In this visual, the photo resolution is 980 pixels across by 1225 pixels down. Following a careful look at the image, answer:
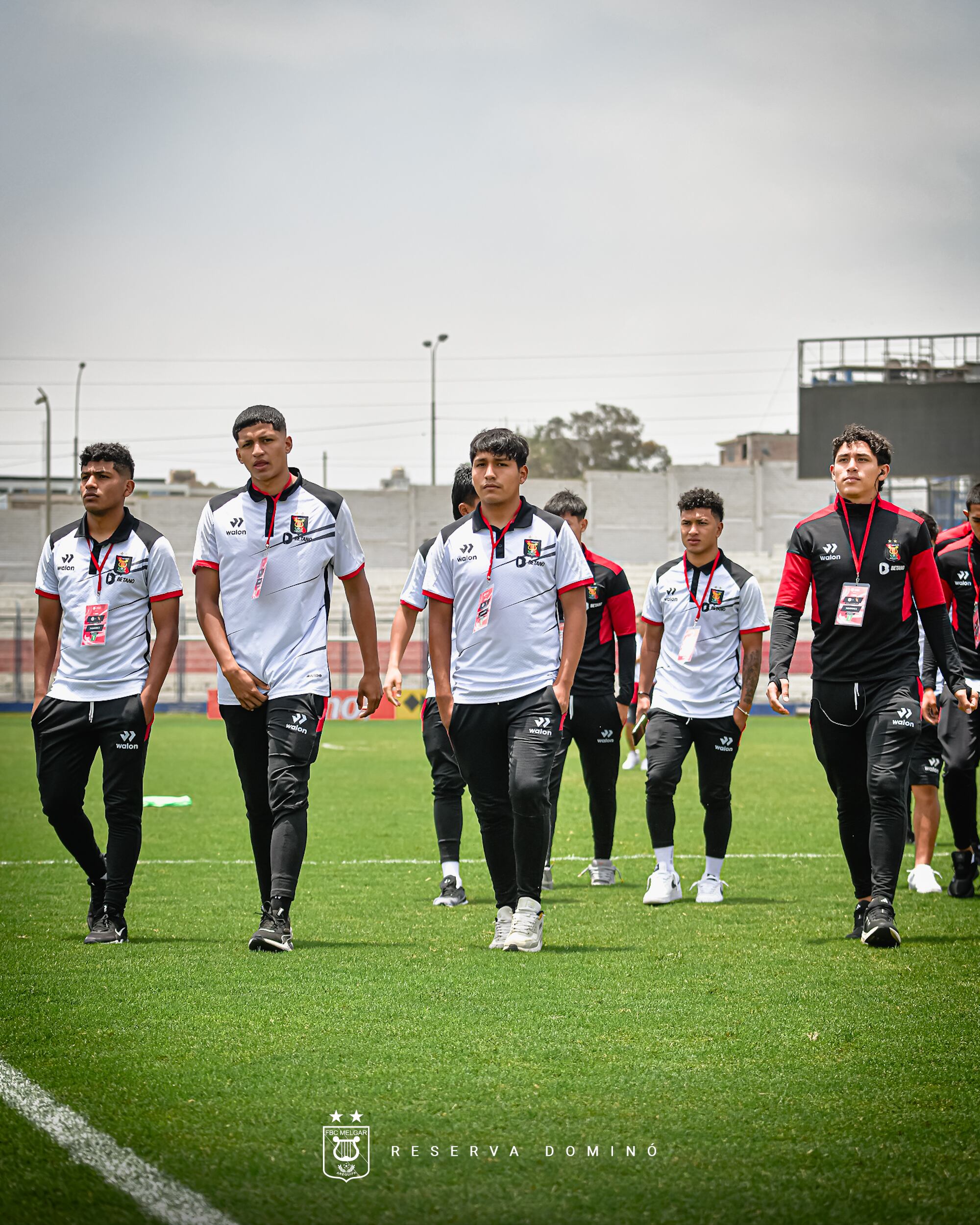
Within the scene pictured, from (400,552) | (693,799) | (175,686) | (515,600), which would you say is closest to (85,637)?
(515,600)

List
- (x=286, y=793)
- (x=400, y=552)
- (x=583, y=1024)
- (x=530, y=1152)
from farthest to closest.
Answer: (x=400, y=552)
(x=286, y=793)
(x=583, y=1024)
(x=530, y=1152)

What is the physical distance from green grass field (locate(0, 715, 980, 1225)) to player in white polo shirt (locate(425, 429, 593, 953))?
0.50m

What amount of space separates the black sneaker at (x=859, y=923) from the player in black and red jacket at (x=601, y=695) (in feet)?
7.27

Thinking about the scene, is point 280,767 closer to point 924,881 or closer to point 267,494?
point 267,494

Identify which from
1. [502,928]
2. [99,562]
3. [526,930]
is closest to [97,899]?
[99,562]

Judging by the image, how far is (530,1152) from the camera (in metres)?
3.37

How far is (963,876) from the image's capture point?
804 centimetres

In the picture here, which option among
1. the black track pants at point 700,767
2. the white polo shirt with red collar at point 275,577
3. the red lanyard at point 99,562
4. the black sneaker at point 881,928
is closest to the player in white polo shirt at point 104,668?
Answer: the red lanyard at point 99,562

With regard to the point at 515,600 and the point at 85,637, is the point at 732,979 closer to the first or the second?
the point at 515,600

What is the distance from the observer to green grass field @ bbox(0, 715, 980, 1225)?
10.3 feet

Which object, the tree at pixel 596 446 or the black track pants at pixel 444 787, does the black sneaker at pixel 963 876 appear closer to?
the black track pants at pixel 444 787

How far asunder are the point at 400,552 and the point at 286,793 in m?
57.9

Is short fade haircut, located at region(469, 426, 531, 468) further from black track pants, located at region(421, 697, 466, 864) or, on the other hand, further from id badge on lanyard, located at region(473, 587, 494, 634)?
black track pants, located at region(421, 697, 466, 864)

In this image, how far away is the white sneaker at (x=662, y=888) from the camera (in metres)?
7.66
